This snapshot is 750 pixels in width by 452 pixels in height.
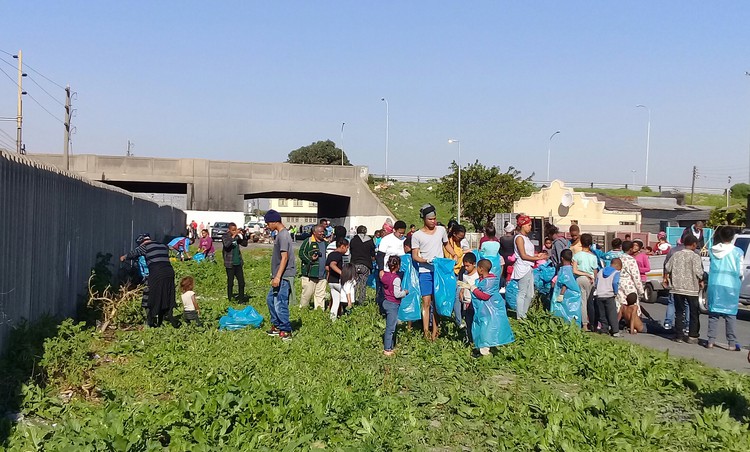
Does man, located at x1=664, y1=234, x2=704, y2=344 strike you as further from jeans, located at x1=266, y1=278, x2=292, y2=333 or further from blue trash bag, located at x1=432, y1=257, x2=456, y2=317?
jeans, located at x1=266, y1=278, x2=292, y2=333

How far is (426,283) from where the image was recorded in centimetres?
1111

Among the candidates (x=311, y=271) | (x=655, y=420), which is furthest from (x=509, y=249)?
(x=655, y=420)

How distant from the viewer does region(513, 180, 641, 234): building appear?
44594 mm

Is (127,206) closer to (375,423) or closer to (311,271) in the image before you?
(311,271)

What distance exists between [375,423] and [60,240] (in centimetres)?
674

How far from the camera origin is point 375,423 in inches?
244

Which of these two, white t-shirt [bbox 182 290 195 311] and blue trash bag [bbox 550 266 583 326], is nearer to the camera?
white t-shirt [bbox 182 290 195 311]

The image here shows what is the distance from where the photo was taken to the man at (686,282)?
37.9ft

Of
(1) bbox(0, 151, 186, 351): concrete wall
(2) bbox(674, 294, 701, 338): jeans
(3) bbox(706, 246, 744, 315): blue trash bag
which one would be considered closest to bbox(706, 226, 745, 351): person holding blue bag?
(3) bbox(706, 246, 744, 315): blue trash bag

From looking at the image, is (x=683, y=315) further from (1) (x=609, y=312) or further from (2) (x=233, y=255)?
(2) (x=233, y=255)

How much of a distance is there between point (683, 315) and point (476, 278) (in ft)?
12.4

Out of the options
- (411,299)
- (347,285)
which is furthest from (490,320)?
(347,285)

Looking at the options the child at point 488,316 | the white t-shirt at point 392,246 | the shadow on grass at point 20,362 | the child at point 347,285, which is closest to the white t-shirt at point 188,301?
the shadow on grass at point 20,362

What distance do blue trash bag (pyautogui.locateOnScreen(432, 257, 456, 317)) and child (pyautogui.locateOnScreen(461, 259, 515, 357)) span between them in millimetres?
1511
